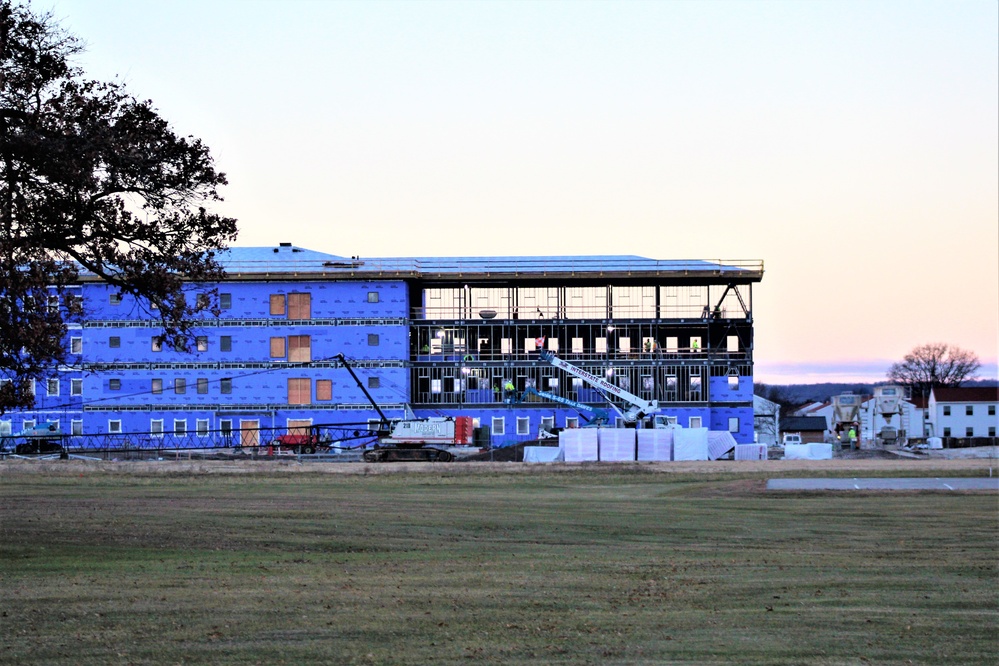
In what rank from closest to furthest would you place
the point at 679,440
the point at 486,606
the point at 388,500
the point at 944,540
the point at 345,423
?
the point at 486,606
the point at 944,540
the point at 388,500
the point at 679,440
the point at 345,423

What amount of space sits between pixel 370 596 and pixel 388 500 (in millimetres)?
18731

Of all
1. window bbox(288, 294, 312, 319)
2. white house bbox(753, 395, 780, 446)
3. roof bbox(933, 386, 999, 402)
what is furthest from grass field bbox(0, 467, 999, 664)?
roof bbox(933, 386, 999, 402)

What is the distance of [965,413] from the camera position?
5531 inches

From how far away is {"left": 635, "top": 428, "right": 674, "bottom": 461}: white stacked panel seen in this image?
226ft

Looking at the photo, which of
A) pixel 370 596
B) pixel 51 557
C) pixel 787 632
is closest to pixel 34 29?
pixel 51 557

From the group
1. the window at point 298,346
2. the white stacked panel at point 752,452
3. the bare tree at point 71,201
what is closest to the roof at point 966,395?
the white stacked panel at point 752,452

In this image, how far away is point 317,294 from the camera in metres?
83.9

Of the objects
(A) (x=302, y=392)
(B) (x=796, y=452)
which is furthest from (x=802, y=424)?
(A) (x=302, y=392)

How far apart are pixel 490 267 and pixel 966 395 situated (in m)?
77.8

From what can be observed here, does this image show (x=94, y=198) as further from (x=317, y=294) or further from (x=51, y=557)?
(x=317, y=294)

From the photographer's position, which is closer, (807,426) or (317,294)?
(317,294)

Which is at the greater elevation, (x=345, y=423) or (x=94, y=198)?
(x=94, y=198)

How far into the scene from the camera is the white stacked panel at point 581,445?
68.5 m

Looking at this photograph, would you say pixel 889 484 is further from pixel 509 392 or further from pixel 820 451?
pixel 509 392
